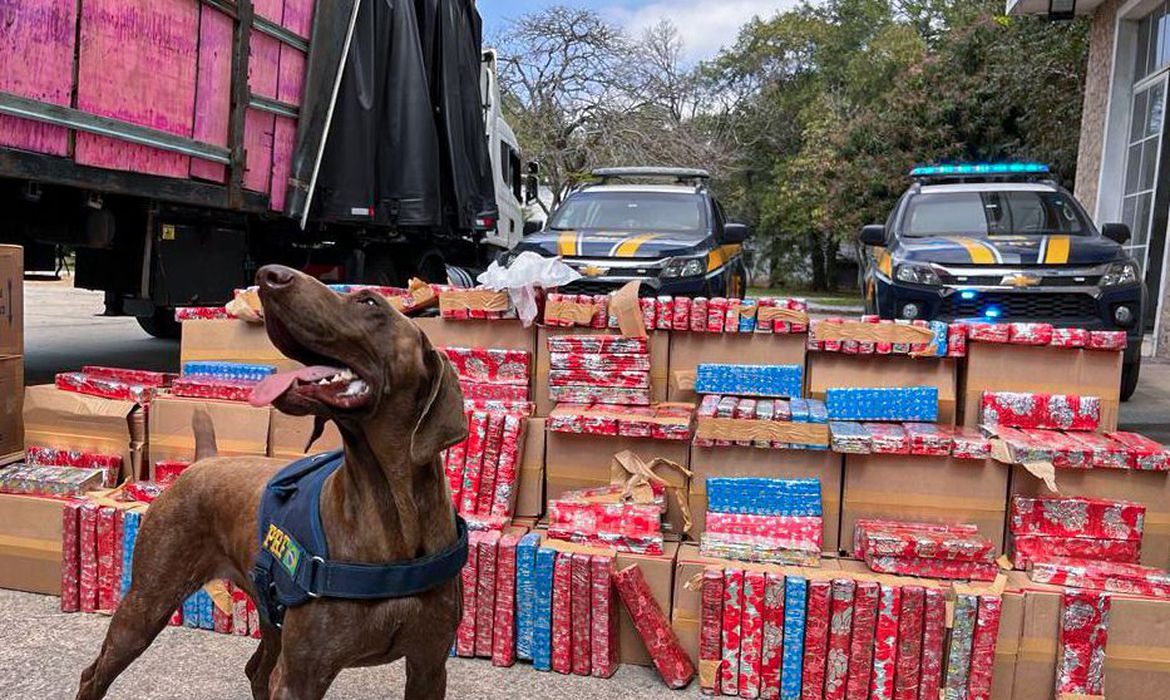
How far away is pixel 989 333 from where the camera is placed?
393cm

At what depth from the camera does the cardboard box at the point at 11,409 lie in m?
4.39

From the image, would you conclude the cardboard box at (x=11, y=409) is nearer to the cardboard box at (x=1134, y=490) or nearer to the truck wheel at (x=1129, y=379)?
the cardboard box at (x=1134, y=490)

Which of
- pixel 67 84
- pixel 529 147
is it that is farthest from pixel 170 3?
pixel 529 147

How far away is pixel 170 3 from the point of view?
17.1 feet

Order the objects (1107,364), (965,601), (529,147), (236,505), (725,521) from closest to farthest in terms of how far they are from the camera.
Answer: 1. (236,505)
2. (965,601)
3. (725,521)
4. (1107,364)
5. (529,147)

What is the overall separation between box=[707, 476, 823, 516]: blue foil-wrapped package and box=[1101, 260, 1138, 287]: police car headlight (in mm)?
3738

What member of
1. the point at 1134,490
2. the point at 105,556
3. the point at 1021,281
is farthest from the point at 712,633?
the point at 1021,281

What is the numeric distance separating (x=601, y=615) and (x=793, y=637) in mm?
698

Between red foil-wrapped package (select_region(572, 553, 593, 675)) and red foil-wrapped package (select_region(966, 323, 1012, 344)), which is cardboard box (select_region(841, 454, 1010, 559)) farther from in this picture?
red foil-wrapped package (select_region(572, 553, 593, 675))

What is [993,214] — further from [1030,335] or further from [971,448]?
[971,448]

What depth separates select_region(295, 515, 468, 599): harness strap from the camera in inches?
82.4

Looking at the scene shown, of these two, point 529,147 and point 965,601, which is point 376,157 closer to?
point 965,601

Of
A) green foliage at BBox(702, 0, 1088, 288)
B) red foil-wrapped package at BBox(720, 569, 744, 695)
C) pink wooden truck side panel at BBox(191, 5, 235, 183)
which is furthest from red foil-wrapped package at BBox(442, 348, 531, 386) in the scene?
green foliage at BBox(702, 0, 1088, 288)

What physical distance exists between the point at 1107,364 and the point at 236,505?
11.6 ft
